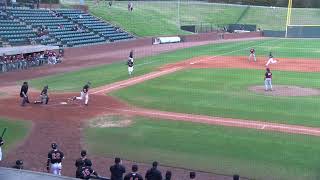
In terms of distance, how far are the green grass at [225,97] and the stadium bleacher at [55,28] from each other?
15309mm

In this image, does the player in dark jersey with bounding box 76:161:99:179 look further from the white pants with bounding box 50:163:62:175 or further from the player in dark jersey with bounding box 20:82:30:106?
the player in dark jersey with bounding box 20:82:30:106

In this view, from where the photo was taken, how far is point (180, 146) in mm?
15555

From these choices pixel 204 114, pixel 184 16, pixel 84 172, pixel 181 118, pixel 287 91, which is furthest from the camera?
pixel 184 16

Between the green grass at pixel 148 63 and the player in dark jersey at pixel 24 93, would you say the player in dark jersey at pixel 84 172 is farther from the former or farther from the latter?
the green grass at pixel 148 63

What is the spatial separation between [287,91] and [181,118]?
7.85 metres

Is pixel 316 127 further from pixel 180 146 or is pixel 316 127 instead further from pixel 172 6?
pixel 172 6

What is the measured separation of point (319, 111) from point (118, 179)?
12.3 metres

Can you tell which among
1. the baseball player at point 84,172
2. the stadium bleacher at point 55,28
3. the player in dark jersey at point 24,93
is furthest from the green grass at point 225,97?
the stadium bleacher at point 55,28

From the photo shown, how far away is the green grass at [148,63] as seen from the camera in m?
27.5

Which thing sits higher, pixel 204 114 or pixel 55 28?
pixel 55 28

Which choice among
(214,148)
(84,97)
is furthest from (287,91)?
(214,148)

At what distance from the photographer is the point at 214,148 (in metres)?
15.3

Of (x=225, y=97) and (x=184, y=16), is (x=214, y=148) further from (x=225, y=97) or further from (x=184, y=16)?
(x=184, y=16)

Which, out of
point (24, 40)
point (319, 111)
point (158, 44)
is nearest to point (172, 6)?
point (158, 44)
